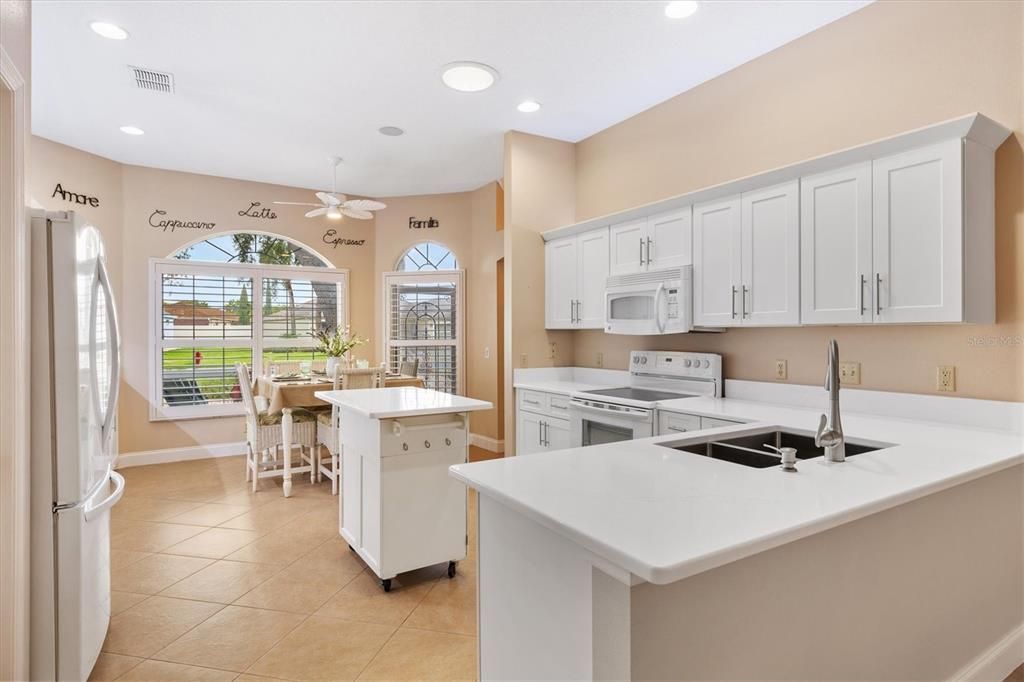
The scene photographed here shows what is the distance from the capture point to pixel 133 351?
5.33 m

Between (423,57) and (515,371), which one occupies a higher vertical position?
(423,57)

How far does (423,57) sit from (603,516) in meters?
3.09

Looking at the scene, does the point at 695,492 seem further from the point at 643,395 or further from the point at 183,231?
the point at 183,231

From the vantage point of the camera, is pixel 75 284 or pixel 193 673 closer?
pixel 75 284

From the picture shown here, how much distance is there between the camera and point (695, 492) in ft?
4.23

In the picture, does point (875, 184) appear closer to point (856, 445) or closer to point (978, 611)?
point (856, 445)

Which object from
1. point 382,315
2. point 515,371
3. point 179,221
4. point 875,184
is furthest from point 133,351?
Answer: point 875,184

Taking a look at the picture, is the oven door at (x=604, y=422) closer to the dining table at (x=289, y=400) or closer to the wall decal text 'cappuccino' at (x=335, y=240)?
the dining table at (x=289, y=400)

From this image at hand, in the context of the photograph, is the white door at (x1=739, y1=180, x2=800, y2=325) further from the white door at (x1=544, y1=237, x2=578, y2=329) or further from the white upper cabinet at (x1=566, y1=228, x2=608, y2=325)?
the white door at (x1=544, y1=237, x2=578, y2=329)

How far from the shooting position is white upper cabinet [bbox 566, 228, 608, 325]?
4016 mm

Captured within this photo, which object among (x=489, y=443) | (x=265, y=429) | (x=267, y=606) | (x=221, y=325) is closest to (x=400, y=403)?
(x=267, y=606)

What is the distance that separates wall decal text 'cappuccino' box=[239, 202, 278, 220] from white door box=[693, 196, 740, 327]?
4.71 metres

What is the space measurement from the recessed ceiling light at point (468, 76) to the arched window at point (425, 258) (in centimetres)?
296

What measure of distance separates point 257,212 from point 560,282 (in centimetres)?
368
